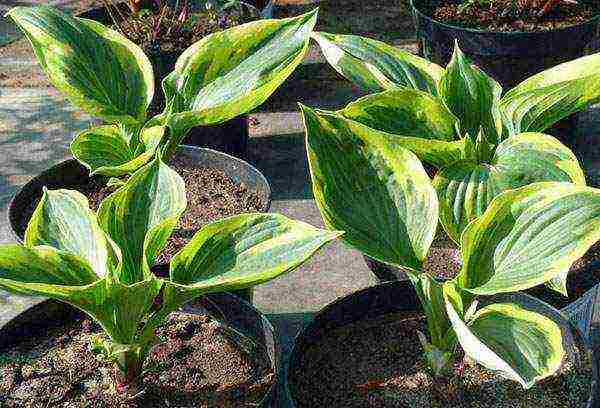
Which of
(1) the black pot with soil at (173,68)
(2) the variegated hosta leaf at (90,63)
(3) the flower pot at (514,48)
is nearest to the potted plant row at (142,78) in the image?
(2) the variegated hosta leaf at (90,63)

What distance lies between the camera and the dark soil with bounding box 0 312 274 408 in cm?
140

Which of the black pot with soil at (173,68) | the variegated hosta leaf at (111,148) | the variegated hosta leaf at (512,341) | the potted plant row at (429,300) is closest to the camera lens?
the variegated hosta leaf at (512,341)

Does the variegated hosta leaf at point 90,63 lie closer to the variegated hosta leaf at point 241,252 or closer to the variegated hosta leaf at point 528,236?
the variegated hosta leaf at point 241,252

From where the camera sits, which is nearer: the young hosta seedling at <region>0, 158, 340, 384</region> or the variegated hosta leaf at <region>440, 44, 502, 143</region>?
the young hosta seedling at <region>0, 158, 340, 384</region>

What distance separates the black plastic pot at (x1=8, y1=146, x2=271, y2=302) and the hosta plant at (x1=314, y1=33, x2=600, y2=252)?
0.43 m

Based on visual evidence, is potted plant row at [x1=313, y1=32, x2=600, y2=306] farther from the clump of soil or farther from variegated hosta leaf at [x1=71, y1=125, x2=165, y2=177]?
the clump of soil

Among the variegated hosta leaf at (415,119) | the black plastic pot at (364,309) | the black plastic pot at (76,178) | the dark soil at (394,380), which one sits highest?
the variegated hosta leaf at (415,119)

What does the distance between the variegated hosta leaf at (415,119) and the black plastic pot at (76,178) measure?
0.44 meters

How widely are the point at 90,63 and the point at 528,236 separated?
0.96 metres

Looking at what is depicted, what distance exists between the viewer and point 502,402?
4.48 feet

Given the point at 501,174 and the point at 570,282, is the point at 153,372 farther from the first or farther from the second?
the point at 570,282

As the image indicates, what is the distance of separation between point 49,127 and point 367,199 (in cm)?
173

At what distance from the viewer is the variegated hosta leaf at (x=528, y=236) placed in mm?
1150

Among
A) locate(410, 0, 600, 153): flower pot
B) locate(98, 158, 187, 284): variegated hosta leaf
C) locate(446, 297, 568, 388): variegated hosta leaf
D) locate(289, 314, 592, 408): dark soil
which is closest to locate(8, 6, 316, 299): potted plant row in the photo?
locate(98, 158, 187, 284): variegated hosta leaf
